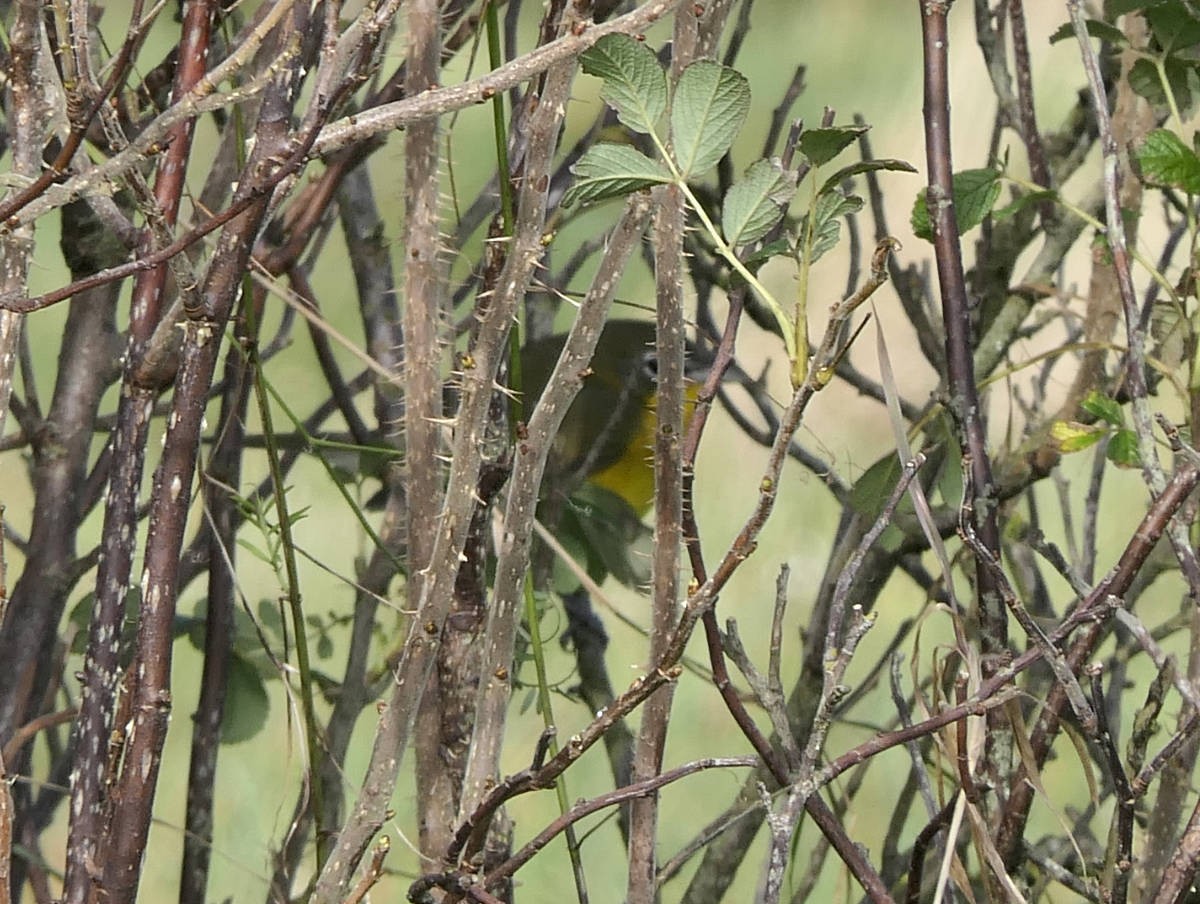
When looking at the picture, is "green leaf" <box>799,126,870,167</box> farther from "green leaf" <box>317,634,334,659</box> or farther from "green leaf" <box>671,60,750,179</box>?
"green leaf" <box>317,634,334,659</box>

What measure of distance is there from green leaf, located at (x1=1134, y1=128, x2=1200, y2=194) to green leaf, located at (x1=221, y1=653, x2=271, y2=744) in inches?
29.9

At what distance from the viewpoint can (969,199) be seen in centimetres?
77

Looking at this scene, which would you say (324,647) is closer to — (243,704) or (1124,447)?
(243,704)

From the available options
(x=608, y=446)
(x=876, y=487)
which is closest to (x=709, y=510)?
(x=608, y=446)

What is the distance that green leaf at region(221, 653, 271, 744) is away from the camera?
1098mm

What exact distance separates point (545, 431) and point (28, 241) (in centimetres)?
25

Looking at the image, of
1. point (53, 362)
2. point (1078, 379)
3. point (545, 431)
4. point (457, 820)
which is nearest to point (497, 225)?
point (545, 431)

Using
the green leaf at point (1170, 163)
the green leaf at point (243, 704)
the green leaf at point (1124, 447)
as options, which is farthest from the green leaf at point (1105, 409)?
the green leaf at point (243, 704)

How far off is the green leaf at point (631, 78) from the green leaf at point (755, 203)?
0.15ft

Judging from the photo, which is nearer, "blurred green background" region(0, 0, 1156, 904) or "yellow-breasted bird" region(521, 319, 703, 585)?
"yellow-breasted bird" region(521, 319, 703, 585)

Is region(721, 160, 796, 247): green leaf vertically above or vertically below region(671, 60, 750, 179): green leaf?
below

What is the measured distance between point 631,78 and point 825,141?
0.08 m

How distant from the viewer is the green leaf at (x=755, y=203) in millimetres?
545

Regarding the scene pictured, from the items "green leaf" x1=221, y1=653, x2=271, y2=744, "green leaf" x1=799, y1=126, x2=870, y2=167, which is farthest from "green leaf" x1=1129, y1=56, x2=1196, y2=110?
"green leaf" x1=221, y1=653, x2=271, y2=744
